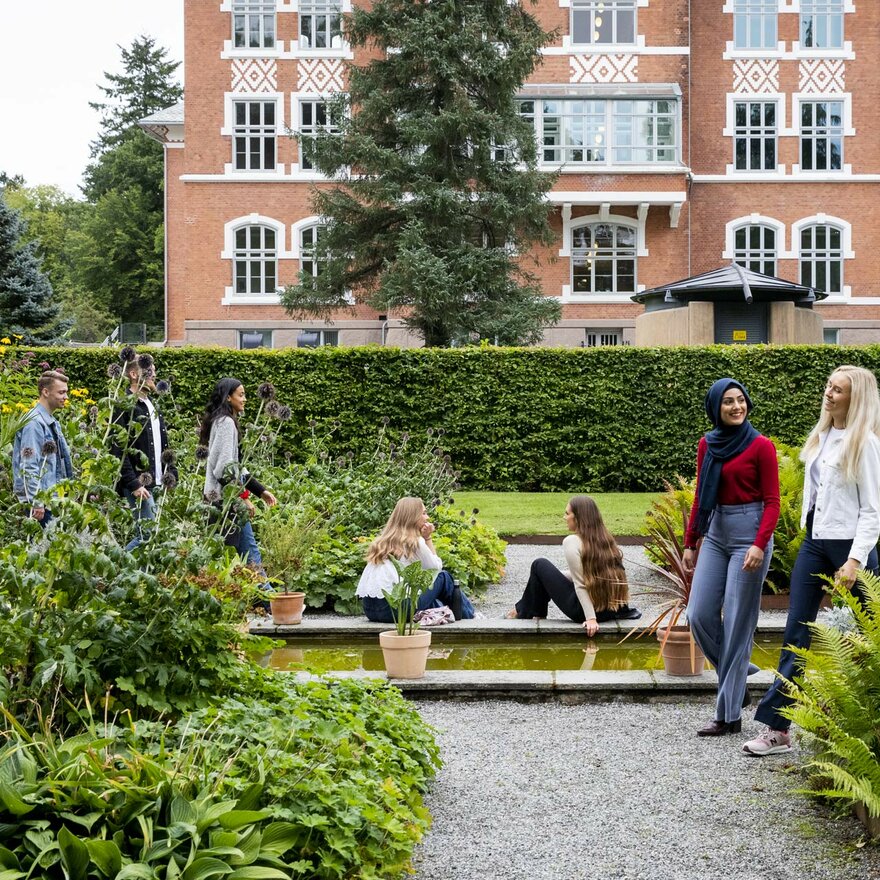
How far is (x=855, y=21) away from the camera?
3747cm

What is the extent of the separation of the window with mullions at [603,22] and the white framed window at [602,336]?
9583 mm

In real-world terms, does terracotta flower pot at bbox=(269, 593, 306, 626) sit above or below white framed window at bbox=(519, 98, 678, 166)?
below

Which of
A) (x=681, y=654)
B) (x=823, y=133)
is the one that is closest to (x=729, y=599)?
(x=681, y=654)

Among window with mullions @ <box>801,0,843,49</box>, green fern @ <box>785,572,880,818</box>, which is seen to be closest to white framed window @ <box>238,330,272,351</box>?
window with mullions @ <box>801,0,843,49</box>

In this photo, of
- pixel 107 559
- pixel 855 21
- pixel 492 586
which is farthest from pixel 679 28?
pixel 107 559

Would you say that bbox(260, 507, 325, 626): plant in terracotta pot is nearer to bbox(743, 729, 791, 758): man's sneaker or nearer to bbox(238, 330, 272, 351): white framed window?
bbox(743, 729, 791, 758): man's sneaker

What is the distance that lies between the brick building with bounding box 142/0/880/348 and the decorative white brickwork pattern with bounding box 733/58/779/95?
0.05 meters

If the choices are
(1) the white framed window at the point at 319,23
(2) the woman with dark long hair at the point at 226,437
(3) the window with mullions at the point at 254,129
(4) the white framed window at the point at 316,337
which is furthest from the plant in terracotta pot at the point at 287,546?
(1) the white framed window at the point at 319,23

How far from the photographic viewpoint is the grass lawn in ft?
49.9

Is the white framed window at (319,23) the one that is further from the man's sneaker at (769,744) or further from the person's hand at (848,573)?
the man's sneaker at (769,744)

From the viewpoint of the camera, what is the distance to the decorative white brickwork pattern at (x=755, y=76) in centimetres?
3775

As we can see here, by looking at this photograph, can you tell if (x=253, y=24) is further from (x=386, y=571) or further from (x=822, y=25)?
(x=386, y=571)

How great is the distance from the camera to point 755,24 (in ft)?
124

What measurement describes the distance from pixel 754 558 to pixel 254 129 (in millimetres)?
34094
